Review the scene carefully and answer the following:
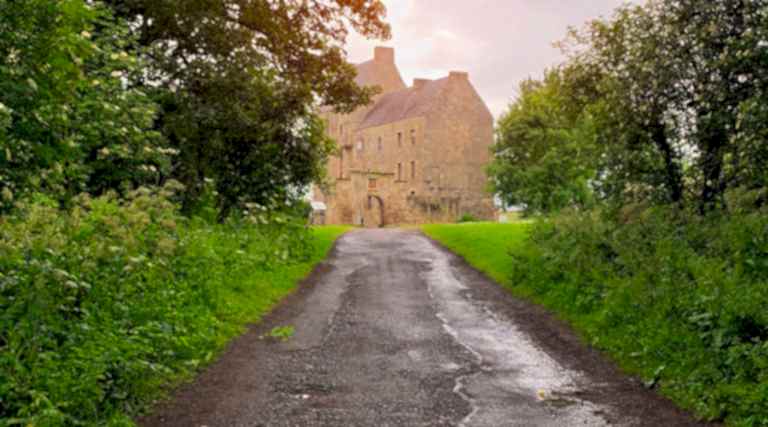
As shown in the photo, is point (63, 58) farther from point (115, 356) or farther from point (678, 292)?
point (678, 292)

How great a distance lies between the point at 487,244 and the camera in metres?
27.8

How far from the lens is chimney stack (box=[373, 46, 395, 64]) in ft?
249

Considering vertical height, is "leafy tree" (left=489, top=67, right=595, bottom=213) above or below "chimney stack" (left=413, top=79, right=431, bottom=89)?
below

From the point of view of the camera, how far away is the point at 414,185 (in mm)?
64312

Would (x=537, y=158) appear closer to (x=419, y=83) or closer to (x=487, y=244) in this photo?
(x=419, y=83)

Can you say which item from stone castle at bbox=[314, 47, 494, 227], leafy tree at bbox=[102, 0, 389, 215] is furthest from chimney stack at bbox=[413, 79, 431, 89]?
leafy tree at bbox=[102, 0, 389, 215]

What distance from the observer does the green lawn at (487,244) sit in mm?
21847

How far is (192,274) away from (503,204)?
39111 millimetres

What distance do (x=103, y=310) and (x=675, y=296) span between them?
8.54 m

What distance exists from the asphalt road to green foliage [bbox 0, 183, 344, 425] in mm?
538

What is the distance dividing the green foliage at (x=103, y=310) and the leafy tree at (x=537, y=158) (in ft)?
107

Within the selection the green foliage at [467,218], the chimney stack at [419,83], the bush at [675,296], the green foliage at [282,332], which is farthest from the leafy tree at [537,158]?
the green foliage at [282,332]

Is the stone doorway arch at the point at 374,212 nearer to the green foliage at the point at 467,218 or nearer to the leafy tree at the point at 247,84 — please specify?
the green foliage at the point at 467,218

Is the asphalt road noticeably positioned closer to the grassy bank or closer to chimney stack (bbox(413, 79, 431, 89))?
the grassy bank
